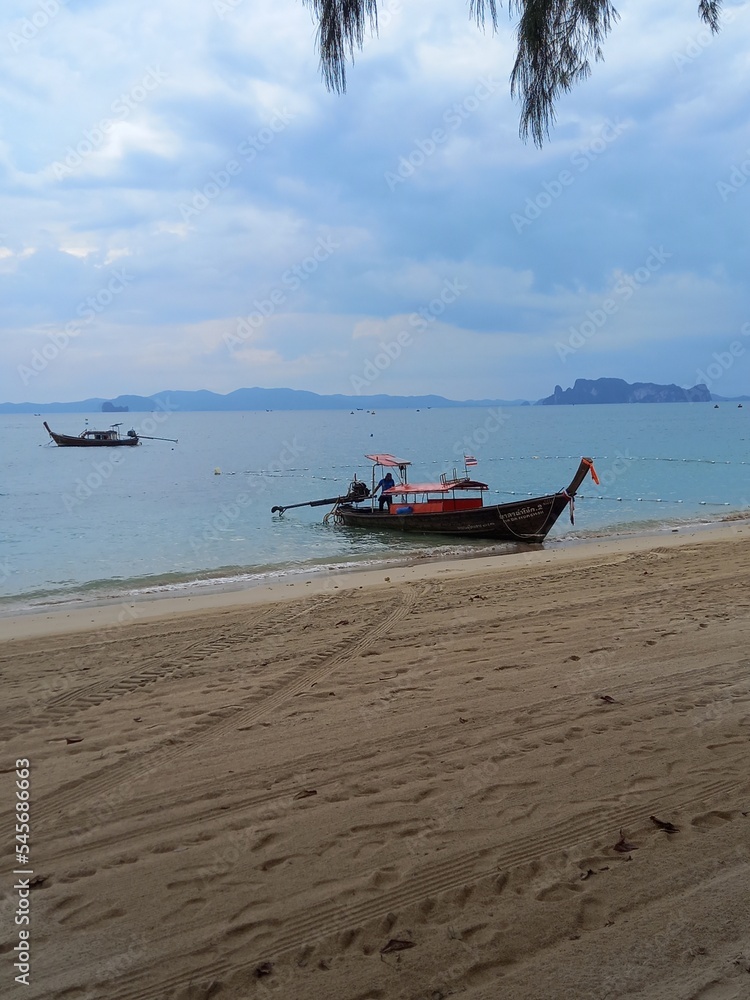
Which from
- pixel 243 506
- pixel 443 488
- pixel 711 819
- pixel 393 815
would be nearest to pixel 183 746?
pixel 393 815

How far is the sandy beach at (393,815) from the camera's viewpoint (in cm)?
290

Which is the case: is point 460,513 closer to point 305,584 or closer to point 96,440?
point 305,584

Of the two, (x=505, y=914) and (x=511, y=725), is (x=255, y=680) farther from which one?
(x=505, y=914)

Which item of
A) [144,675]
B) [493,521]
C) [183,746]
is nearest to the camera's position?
[183,746]

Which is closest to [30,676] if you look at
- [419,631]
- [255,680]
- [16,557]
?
[255,680]

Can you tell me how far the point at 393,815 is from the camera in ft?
13.0

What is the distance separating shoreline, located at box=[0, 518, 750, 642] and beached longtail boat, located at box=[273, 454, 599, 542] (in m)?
0.93

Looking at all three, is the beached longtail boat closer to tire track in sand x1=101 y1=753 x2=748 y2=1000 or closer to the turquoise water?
the turquoise water

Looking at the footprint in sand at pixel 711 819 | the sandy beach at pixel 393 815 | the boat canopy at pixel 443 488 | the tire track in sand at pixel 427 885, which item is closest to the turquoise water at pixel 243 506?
the boat canopy at pixel 443 488

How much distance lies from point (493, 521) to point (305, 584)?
7.81 metres

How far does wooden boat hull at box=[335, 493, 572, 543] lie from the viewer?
61.4ft

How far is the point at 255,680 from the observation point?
6516 mm

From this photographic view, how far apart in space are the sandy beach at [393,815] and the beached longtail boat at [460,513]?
35.8 feet

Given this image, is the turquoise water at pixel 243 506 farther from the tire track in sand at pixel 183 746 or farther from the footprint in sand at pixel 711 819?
the footprint in sand at pixel 711 819
